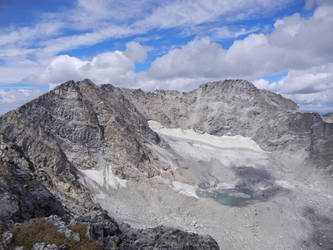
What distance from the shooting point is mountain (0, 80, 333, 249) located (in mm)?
23961

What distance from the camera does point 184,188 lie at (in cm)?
5872

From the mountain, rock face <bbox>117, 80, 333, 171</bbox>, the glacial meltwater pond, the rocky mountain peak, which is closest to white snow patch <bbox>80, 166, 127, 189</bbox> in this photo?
the mountain

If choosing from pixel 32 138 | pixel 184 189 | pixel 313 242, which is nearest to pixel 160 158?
pixel 184 189

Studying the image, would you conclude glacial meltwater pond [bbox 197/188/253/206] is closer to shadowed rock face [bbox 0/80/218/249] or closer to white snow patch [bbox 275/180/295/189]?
white snow patch [bbox 275/180/295/189]

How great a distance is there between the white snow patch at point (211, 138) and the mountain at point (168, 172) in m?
0.36

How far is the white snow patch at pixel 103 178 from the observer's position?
2060 inches

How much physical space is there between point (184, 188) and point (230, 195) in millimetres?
11114

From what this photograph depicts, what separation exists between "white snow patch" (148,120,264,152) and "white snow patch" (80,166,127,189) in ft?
147

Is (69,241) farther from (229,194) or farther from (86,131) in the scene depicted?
(229,194)

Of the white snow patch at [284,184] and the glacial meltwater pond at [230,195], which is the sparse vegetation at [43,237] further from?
the white snow patch at [284,184]

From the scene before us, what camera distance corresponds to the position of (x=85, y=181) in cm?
5100

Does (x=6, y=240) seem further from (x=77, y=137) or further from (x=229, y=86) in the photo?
(x=229, y=86)

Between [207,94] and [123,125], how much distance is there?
188 ft

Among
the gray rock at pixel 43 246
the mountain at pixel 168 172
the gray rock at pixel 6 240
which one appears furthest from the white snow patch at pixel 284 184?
the gray rock at pixel 6 240
